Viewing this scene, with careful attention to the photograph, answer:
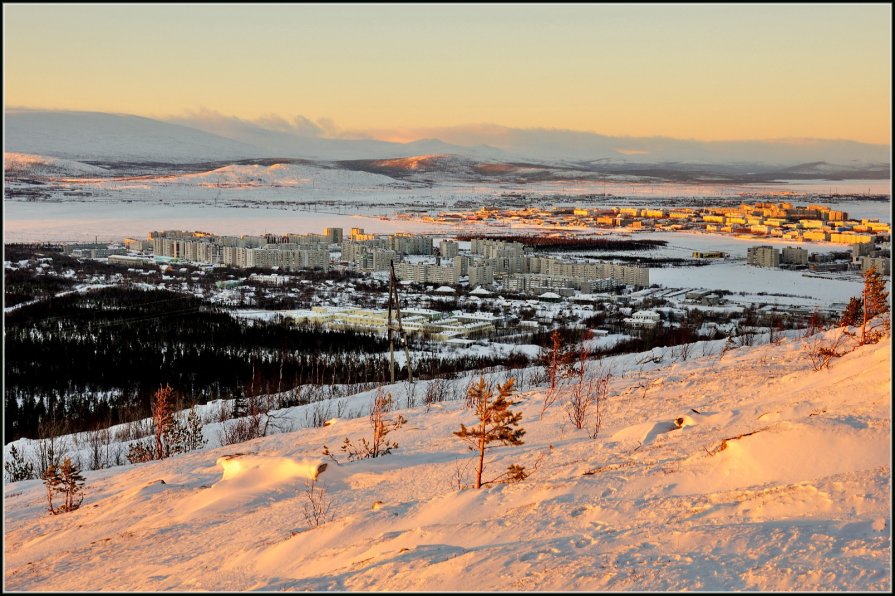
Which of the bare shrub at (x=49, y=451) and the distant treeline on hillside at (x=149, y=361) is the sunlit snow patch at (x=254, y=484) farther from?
the distant treeline on hillside at (x=149, y=361)

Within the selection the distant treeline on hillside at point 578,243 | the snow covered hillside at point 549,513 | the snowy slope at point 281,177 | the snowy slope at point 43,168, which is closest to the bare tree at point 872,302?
the snow covered hillside at point 549,513

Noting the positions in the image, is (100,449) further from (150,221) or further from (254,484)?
(150,221)

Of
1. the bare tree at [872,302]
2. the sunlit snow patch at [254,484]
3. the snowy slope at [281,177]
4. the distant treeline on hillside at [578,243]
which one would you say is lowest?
the sunlit snow patch at [254,484]

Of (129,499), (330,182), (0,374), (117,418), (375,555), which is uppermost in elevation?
(330,182)

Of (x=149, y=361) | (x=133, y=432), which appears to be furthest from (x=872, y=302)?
(x=149, y=361)

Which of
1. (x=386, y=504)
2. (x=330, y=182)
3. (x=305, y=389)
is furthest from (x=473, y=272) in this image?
(x=330, y=182)

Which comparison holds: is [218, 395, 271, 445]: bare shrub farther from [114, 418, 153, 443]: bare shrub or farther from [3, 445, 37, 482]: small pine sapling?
[3, 445, 37, 482]: small pine sapling

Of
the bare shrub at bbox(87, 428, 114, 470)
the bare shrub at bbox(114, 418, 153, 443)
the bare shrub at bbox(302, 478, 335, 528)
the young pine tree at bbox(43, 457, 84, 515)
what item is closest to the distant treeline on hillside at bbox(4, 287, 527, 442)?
the bare shrub at bbox(114, 418, 153, 443)

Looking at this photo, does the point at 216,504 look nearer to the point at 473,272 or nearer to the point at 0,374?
the point at 0,374
